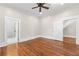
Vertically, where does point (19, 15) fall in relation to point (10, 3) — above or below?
below

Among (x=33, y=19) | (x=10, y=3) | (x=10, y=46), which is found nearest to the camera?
(x=10, y=3)

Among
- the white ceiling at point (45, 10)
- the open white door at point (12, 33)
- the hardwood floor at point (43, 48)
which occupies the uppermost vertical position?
the white ceiling at point (45, 10)

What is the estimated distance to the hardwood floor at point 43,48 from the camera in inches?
78.5

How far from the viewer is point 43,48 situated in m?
2.08

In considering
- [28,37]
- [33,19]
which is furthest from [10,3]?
[28,37]

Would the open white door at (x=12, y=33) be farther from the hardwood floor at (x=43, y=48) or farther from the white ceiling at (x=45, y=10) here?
the white ceiling at (x=45, y=10)

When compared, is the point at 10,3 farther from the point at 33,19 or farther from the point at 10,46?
the point at 10,46

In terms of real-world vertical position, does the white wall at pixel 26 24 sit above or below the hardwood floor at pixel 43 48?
above

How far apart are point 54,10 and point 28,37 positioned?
881 millimetres

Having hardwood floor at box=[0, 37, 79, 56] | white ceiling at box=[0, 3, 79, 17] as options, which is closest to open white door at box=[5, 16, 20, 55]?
hardwood floor at box=[0, 37, 79, 56]

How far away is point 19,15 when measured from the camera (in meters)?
2.05

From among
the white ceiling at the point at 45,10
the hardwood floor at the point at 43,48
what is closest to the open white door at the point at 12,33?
the hardwood floor at the point at 43,48

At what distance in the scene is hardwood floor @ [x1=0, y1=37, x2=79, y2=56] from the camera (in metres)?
1.99

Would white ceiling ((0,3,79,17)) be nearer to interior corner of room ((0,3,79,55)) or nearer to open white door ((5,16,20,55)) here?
interior corner of room ((0,3,79,55))
